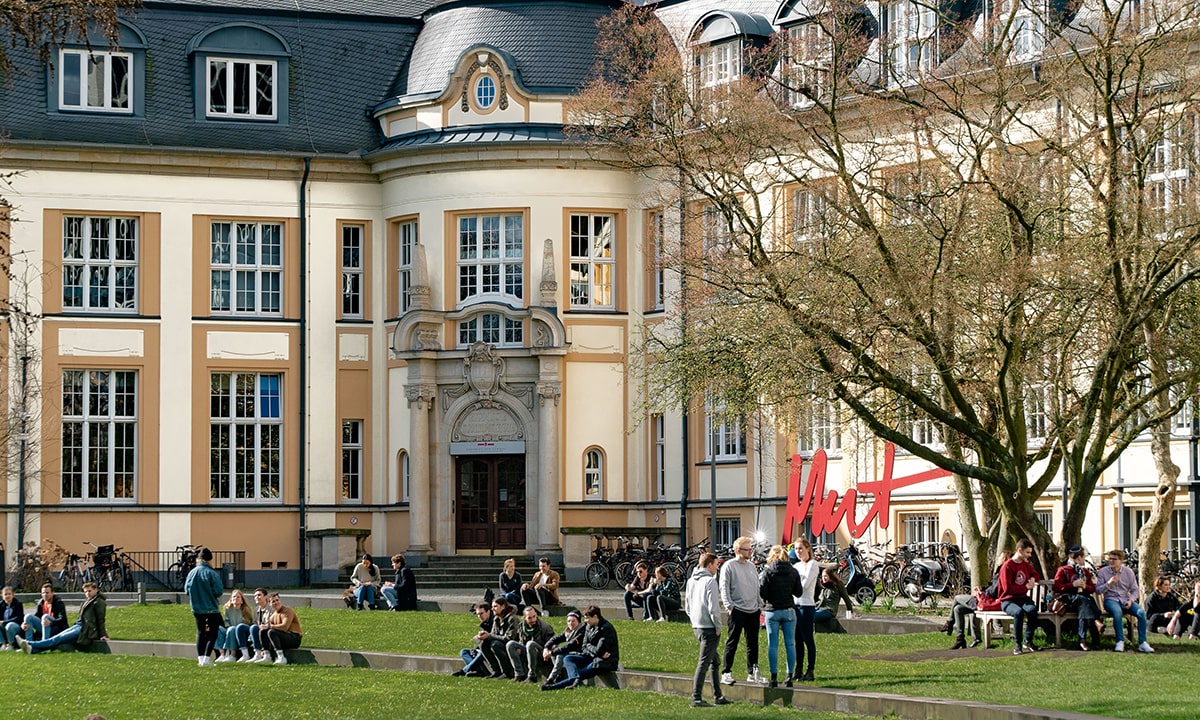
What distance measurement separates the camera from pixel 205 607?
26859mm

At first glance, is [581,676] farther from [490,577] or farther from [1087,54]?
[490,577]

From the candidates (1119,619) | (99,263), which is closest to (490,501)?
(99,263)

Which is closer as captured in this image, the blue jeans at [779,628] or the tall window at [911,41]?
the blue jeans at [779,628]

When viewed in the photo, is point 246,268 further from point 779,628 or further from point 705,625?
point 705,625

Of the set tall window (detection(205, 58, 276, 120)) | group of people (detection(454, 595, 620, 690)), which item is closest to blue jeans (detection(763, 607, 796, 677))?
group of people (detection(454, 595, 620, 690))

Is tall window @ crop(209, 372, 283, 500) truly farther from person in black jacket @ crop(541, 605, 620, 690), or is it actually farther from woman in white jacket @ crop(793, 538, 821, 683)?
person in black jacket @ crop(541, 605, 620, 690)

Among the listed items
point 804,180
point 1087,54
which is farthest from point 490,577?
point 1087,54

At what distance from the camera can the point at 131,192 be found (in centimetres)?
4569

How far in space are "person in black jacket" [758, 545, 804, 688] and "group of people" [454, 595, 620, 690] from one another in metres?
2.08

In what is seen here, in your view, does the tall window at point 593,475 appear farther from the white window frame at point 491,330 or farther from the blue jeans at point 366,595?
the blue jeans at point 366,595

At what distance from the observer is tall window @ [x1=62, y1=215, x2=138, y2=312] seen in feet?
149

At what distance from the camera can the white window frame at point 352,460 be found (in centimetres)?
4684

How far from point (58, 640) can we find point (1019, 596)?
13237 millimetres

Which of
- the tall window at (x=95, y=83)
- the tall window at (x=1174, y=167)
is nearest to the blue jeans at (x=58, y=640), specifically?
the tall window at (x=1174, y=167)
